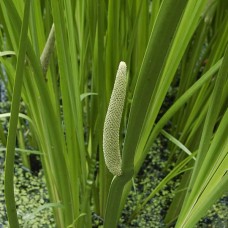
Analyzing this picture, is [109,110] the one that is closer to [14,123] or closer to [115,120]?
[115,120]

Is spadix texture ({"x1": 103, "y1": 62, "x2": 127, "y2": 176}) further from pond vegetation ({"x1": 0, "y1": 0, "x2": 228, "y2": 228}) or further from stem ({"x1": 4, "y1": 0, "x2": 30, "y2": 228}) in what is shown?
stem ({"x1": 4, "y1": 0, "x2": 30, "y2": 228})

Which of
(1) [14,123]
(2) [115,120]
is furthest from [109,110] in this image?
(1) [14,123]

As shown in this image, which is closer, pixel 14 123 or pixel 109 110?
pixel 109 110

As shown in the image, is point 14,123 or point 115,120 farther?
point 14,123

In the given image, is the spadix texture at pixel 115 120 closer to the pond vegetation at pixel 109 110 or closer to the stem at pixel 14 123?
the pond vegetation at pixel 109 110

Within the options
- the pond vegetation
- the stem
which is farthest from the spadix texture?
the stem

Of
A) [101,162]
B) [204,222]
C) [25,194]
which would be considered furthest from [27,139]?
[204,222]

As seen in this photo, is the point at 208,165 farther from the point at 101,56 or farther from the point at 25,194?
the point at 25,194

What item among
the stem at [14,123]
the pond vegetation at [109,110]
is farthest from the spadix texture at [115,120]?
the stem at [14,123]
